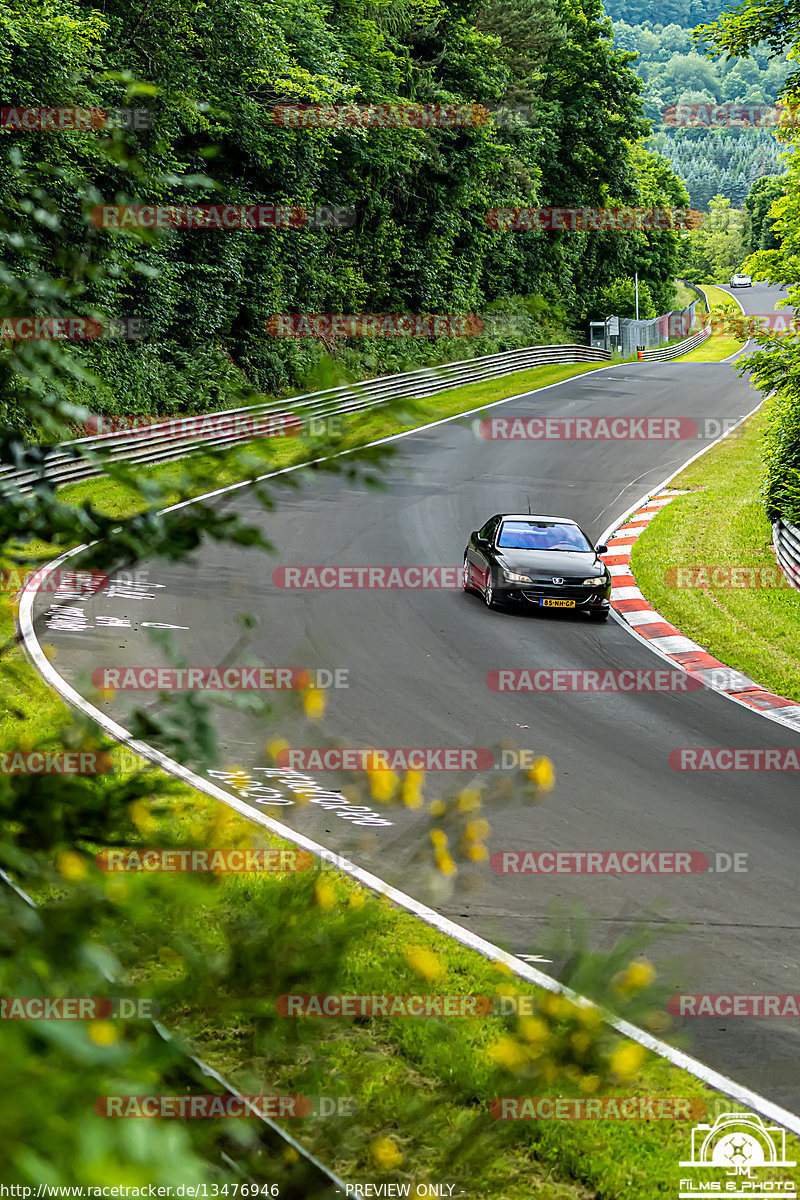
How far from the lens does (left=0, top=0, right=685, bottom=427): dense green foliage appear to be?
26266 millimetres

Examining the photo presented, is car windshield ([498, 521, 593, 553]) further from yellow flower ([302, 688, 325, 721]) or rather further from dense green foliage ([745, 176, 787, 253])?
dense green foliage ([745, 176, 787, 253])

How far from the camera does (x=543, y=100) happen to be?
54562mm

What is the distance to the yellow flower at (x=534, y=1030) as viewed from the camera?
2.05 metres

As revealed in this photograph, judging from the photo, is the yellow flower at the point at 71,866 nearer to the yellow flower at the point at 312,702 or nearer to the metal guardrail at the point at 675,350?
the yellow flower at the point at 312,702

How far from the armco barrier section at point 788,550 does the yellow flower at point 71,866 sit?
56.3 feet

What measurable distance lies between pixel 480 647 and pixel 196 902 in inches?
519

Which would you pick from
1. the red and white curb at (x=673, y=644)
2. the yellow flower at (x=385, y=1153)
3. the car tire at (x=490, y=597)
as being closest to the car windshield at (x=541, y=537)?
the car tire at (x=490, y=597)

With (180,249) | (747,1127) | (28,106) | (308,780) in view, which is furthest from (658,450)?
(747,1127)

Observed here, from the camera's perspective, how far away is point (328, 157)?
37.0 m

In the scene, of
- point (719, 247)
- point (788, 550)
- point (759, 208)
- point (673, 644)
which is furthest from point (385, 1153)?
point (719, 247)

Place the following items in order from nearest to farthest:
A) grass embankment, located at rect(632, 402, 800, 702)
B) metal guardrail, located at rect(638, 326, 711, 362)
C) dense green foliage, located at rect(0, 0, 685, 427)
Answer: grass embankment, located at rect(632, 402, 800, 702)
dense green foliage, located at rect(0, 0, 685, 427)
metal guardrail, located at rect(638, 326, 711, 362)

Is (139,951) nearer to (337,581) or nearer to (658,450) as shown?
(337,581)

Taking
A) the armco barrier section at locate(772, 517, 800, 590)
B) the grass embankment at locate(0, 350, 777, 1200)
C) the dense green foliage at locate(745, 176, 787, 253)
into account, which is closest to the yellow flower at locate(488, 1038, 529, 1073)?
the grass embankment at locate(0, 350, 777, 1200)

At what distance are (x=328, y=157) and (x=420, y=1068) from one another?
117 ft
